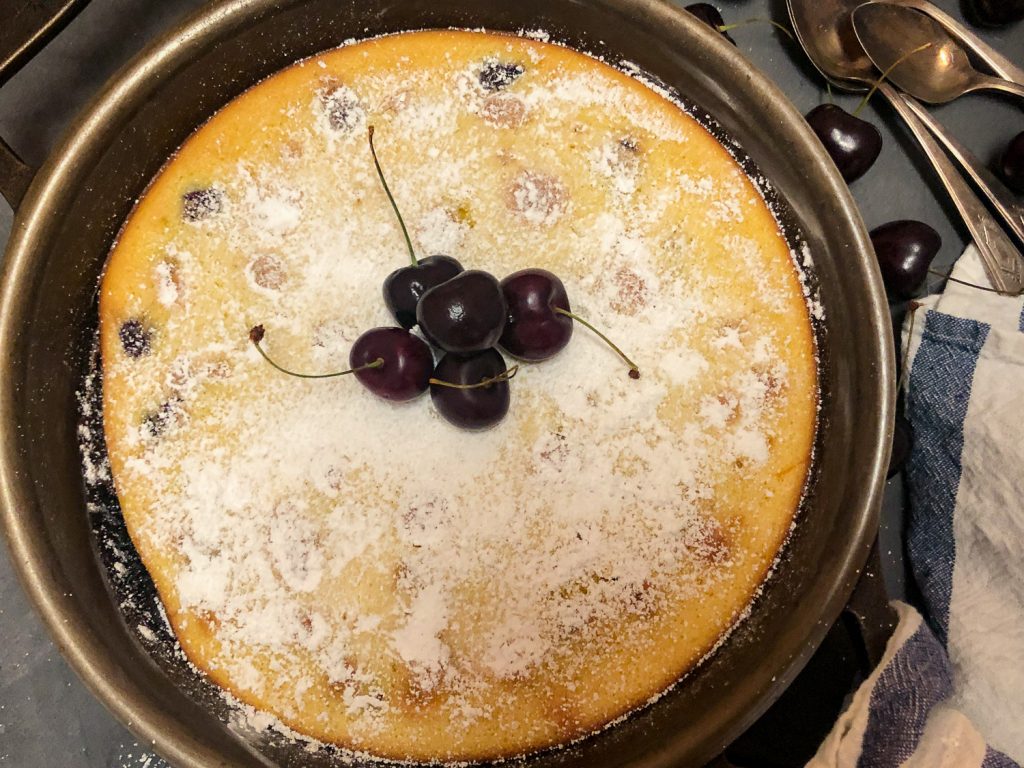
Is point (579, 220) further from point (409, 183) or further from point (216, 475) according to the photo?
point (216, 475)

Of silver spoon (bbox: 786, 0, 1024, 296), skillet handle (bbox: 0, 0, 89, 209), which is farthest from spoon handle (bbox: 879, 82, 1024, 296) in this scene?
skillet handle (bbox: 0, 0, 89, 209)

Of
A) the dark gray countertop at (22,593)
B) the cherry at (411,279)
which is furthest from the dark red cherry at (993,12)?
the cherry at (411,279)

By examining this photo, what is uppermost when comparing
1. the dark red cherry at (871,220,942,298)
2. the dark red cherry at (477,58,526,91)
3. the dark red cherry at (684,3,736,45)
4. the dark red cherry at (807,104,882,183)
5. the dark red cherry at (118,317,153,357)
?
the dark red cherry at (477,58,526,91)

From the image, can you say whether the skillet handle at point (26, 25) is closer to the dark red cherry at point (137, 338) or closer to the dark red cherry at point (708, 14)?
the dark red cherry at point (137, 338)

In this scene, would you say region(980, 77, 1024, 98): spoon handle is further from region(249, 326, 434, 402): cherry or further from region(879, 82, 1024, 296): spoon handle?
region(249, 326, 434, 402): cherry

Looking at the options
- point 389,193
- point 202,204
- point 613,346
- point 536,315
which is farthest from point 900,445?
point 202,204

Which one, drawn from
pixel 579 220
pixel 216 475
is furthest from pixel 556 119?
pixel 216 475
